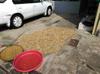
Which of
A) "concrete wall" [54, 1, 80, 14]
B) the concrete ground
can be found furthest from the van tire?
"concrete wall" [54, 1, 80, 14]

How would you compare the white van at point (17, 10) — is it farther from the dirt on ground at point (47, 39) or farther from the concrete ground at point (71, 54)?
the dirt on ground at point (47, 39)

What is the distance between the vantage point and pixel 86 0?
11.1 m

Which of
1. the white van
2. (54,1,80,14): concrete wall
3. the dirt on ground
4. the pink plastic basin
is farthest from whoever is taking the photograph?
(54,1,80,14): concrete wall

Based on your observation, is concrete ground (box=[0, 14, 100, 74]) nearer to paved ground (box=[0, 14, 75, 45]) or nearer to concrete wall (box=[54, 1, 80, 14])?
paved ground (box=[0, 14, 75, 45])

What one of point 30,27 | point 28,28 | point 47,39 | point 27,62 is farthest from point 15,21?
point 27,62

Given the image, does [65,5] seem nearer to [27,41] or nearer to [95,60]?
[27,41]

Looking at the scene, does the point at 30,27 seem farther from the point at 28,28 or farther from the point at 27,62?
the point at 27,62

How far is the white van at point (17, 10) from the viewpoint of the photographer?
22.8 ft

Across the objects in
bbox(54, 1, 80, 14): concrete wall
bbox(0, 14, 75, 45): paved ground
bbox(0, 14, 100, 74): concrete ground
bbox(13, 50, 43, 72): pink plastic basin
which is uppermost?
bbox(13, 50, 43, 72): pink plastic basin

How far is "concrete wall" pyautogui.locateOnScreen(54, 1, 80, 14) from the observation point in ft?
38.6

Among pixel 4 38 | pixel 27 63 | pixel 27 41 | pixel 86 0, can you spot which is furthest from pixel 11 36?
pixel 86 0

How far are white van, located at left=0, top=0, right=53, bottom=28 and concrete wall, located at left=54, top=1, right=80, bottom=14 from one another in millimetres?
3136

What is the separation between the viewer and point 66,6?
12.6 metres

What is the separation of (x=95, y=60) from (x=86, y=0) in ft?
22.6
